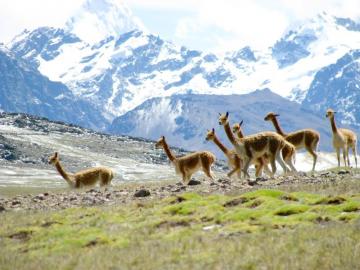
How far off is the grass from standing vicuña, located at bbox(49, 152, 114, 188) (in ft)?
50.4

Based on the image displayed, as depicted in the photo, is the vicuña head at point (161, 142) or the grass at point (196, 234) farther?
the vicuña head at point (161, 142)

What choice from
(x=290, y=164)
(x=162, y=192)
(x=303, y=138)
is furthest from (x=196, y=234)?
(x=303, y=138)

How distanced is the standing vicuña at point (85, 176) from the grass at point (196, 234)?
50.4ft

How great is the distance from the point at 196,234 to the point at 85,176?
25.6m

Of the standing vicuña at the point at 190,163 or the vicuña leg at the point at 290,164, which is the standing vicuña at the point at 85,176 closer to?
the standing vicuña at the point at 190,163

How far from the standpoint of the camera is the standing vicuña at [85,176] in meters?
45.4

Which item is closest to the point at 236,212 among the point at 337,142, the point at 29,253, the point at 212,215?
the point at 212,215

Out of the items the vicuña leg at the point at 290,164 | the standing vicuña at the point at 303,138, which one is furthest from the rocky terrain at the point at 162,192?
the standing vicuña at the point at 303,138

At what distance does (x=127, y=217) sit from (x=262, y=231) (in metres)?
6.38

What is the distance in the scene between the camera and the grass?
17688 millimetres

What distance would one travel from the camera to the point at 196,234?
70.8ft

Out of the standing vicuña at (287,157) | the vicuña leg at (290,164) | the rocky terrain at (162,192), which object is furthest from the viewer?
the vicuña leg at (290,164)

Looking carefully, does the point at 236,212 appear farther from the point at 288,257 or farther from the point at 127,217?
the point at 288,257

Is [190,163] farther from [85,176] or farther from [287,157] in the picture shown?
[85,176]
